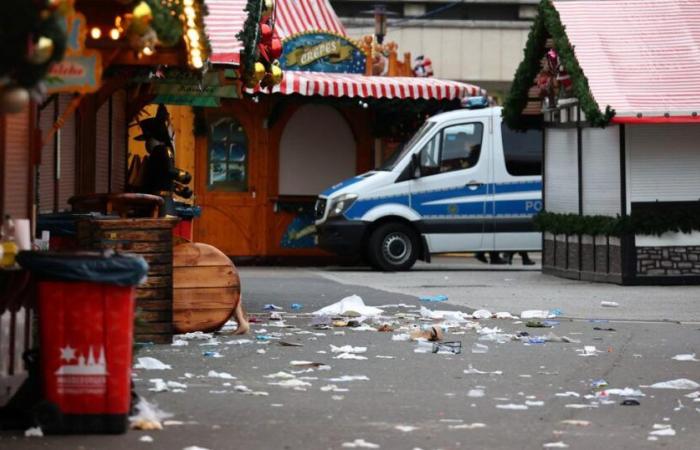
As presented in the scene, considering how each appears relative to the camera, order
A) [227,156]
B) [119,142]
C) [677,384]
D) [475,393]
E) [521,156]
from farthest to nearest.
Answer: [227,156] < [521,156] < [119,142] < [677,384] < [475,393]

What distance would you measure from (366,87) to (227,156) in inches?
106

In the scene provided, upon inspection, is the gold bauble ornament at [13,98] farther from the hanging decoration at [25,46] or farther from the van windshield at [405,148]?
the van windshield at [405,148]

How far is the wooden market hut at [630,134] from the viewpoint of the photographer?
1991 cm

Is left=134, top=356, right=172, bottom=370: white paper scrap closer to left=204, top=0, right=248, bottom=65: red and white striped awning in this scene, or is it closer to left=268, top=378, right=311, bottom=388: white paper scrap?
left=268, top=378, right=311, bottom=388: white paper scrap

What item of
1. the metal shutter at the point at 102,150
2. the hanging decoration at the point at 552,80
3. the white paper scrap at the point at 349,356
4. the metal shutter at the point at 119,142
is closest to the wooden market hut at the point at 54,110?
the white paper scrap at the point at 349,356

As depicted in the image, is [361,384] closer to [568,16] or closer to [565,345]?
[565,345]

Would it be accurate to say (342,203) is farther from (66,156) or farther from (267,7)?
(66,156)

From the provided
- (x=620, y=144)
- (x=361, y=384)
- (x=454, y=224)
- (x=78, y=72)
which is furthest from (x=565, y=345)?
(x=454, y=224)

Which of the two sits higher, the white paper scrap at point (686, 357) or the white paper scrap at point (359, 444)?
the white paper scrap at point (686, 357)

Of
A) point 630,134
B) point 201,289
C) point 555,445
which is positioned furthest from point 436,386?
point 630,134

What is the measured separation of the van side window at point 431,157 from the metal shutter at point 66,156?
10.0m

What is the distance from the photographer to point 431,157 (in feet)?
81.1

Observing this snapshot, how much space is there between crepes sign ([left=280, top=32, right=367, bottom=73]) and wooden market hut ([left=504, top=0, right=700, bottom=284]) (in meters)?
5.37

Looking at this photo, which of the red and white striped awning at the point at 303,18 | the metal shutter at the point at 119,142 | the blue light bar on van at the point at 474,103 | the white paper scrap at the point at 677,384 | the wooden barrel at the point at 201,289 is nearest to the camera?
the white paper scrap at the point at 677,384
